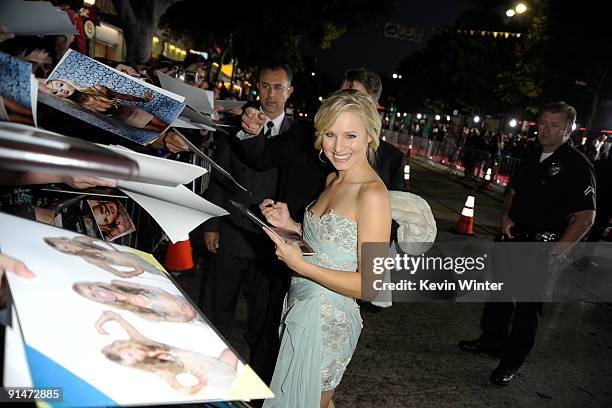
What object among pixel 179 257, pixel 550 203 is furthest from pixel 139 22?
pixel 550 203

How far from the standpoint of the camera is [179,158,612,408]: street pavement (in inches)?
152

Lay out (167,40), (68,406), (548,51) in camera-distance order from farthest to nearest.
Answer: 1. (167,40)
2. (548,51)
3. (68,406)

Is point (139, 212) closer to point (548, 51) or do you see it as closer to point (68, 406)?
point (68, 406)

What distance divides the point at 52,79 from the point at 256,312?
286 cm

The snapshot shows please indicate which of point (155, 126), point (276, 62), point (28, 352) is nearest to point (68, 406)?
point (28, 352)

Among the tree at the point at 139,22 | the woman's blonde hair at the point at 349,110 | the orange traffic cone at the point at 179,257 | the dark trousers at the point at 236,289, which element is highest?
the tree at the point at 139,22

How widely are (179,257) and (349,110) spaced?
3.72m

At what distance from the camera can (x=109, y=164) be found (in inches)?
26.6

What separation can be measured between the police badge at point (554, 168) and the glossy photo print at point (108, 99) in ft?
12.6

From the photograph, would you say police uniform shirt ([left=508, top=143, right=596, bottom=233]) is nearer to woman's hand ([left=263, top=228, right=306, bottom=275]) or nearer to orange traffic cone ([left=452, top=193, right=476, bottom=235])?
woman's hand ([left=263, top=228, right=306, bottom=275])

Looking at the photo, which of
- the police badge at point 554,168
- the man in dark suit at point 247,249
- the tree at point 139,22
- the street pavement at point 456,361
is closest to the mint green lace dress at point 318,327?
the man in dark suit at point 247,249

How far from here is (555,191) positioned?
411 centimetres

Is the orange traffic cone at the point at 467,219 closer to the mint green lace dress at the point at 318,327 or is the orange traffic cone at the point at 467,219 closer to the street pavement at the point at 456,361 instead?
the street pavement at the point at 456,361

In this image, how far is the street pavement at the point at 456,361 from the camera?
3867mm
